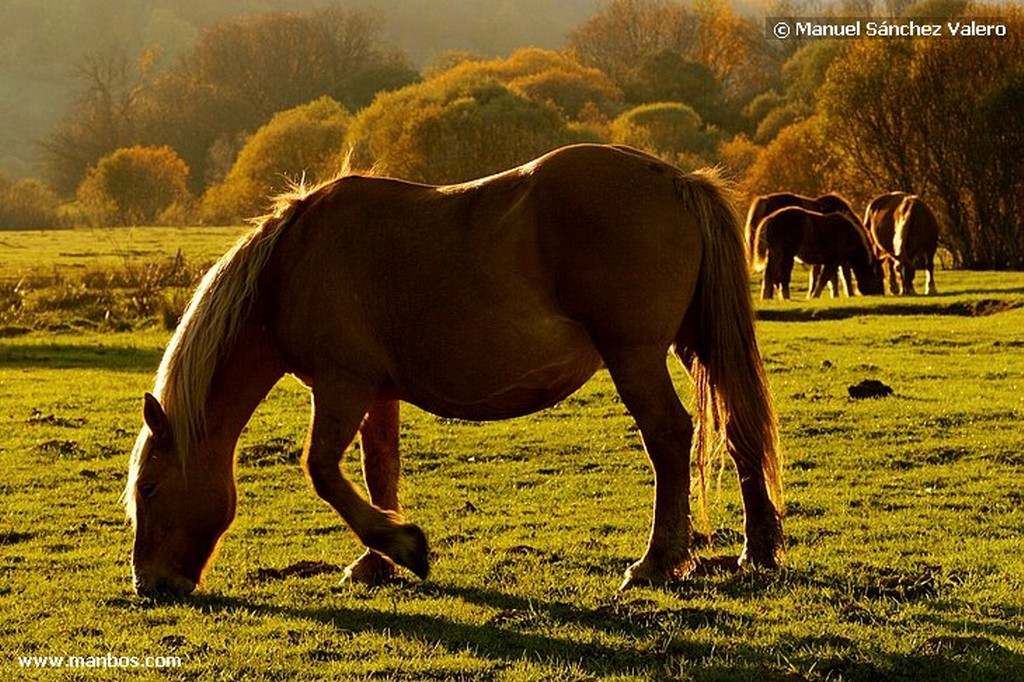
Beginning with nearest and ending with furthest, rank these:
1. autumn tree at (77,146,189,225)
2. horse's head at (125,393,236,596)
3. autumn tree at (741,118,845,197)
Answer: horse's head at (125,393,236,596) → autumn tree at (741,118,845,197) → autumn tree at (77,146,189,225)

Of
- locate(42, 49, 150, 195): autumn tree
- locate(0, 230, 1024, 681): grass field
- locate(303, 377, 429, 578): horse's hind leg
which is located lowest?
locate(0, 230, 1024, 681): grass field

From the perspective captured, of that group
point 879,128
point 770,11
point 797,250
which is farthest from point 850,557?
point 770,11

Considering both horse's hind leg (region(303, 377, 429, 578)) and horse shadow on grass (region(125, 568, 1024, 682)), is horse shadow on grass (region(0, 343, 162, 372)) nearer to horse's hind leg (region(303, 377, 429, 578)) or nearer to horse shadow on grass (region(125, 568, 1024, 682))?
horse's hind leg (region(303, 377, 429, 578))

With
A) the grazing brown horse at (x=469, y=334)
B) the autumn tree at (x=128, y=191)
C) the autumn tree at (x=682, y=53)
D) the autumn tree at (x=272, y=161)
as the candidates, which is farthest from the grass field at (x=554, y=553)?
the autumn tree at (x=682, y=53)

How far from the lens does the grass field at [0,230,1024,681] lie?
5023 millimetres

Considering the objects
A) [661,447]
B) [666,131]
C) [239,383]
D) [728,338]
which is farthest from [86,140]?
[661,447]

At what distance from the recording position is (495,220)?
607 centimetres

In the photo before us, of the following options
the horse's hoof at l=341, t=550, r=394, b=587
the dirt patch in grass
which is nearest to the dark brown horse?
the dirt patch in grass

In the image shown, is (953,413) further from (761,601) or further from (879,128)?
(879,128)

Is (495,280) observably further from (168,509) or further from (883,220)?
(883,220)

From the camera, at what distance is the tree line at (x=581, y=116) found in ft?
113

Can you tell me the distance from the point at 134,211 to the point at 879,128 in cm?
3937

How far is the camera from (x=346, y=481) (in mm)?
6145

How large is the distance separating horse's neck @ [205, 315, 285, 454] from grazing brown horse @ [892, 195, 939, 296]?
2296cm
